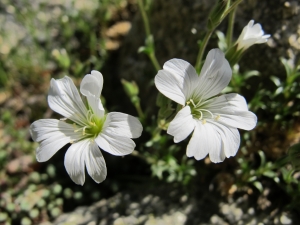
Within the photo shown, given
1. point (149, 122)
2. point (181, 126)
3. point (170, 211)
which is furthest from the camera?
point (149, 122)

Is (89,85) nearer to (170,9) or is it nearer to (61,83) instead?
(61,83)

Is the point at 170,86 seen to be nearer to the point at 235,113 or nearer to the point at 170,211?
the point at 235,113

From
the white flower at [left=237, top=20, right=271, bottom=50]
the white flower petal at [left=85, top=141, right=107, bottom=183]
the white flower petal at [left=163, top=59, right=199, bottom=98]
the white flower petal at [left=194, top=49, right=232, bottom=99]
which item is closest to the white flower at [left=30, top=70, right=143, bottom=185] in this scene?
the white flower petal at [left=85, top=141, right=107, bottom=183]

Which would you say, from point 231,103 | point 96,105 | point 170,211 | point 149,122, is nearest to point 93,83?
point 96,105

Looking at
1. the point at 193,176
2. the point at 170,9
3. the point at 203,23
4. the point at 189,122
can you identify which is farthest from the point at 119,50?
the point at 189,122

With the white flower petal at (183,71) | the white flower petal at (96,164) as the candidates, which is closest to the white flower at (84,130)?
the white flower petal at (96,164)

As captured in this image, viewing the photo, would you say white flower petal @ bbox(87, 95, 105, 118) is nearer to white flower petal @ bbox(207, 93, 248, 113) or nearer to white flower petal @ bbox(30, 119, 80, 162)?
white flower petal @ bbox(30, 119, 80, 162)
